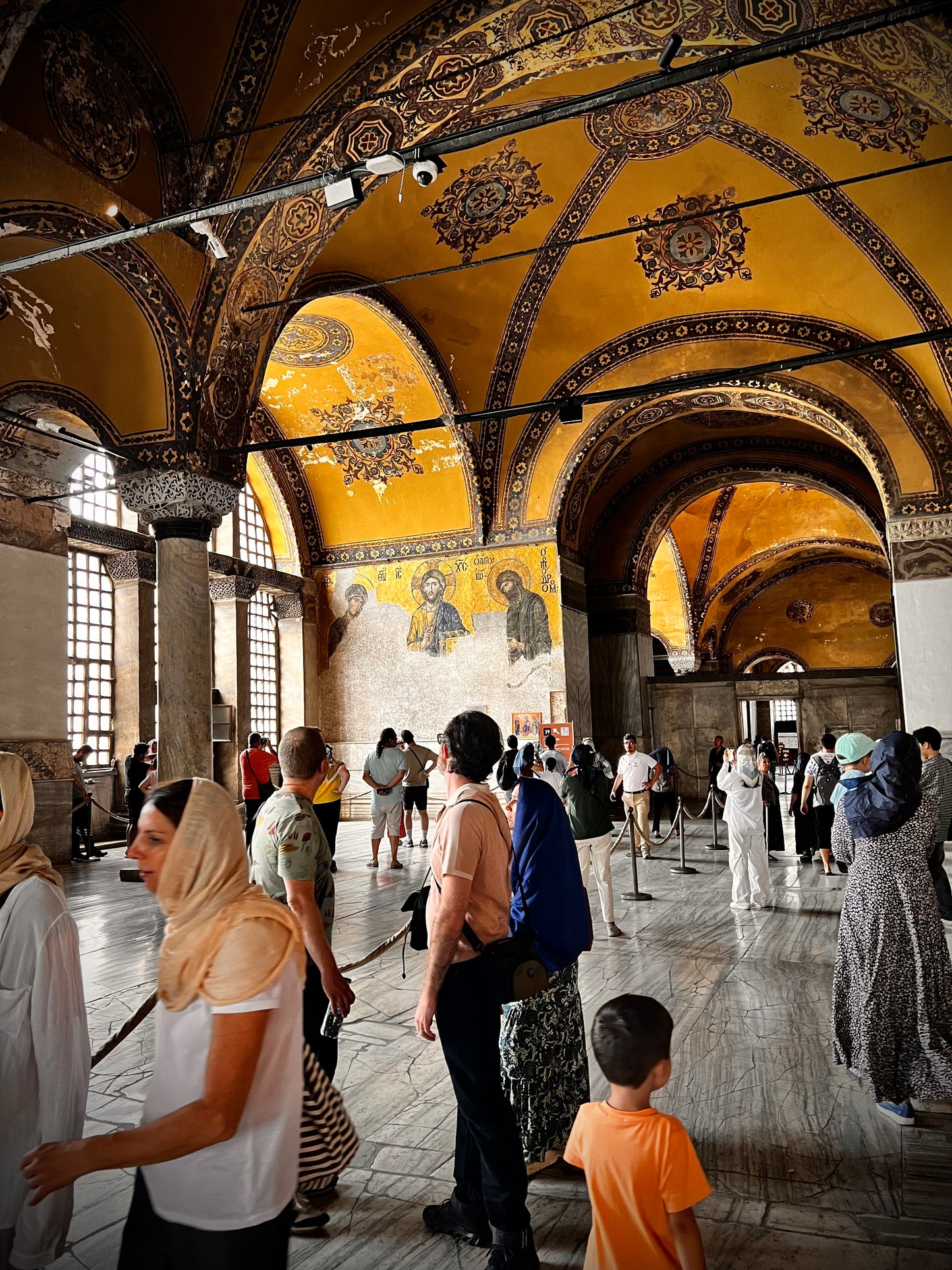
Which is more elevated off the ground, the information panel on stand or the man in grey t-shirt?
the information panel on stand

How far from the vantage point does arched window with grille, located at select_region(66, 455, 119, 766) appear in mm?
14883

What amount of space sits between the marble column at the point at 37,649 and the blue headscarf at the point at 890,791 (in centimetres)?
1042

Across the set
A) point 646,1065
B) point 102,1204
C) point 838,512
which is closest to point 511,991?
point 646,1065

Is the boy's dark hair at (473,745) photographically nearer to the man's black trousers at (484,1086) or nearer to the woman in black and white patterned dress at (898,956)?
the man's black trousers at (484,1086)

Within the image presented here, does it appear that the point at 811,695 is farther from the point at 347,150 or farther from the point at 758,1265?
the point at 758,1265

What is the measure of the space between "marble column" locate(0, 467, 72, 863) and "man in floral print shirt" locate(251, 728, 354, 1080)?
30.4 ft

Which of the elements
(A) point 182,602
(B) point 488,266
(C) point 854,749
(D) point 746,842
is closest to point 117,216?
(A) point 182,602

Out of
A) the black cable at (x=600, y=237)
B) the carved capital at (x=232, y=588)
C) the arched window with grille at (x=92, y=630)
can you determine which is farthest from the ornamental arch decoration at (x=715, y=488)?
the arched window with grille at (x=92, y=630)

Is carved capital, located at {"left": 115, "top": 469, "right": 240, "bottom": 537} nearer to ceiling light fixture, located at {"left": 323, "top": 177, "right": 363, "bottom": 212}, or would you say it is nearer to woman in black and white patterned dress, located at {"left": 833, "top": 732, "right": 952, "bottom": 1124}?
ceiling light fixture, located at {"left": 323, "top": 177, "right": 363, "bottom": 212}

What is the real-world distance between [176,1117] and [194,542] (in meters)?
9.10

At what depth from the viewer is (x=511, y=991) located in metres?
2.92

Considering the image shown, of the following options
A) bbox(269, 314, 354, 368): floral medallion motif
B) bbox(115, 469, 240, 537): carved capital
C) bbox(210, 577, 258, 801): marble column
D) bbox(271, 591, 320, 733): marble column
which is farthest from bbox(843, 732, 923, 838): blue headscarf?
bbox(271, 591, 320, 733): marble column

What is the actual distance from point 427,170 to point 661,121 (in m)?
6.70

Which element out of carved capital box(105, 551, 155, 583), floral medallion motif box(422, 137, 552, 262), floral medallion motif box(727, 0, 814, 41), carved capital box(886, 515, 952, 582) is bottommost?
carved capital box(886, 515, 952, 582)
